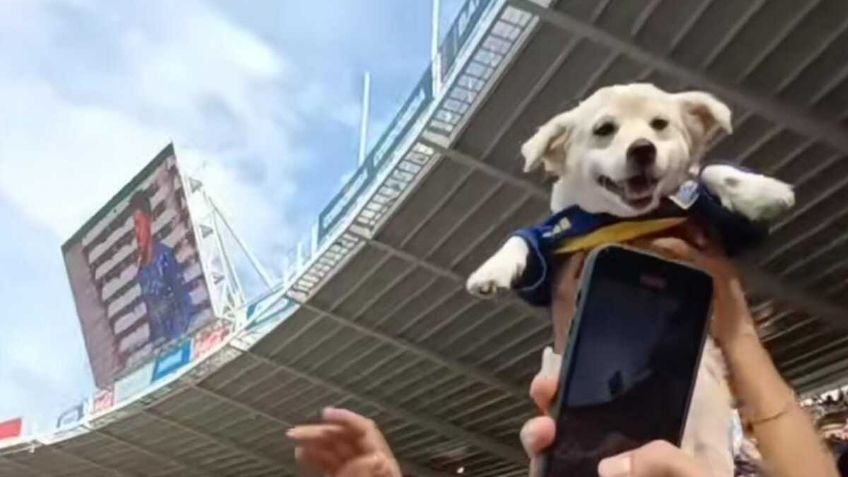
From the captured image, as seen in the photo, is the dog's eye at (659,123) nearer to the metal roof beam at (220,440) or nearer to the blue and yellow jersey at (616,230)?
the blue and yellow jersey at (616,230)

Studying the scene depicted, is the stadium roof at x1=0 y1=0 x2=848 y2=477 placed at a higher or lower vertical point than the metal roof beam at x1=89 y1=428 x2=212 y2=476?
lower

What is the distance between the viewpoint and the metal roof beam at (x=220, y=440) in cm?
1984

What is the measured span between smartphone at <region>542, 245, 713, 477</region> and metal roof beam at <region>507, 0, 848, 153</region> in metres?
7.50

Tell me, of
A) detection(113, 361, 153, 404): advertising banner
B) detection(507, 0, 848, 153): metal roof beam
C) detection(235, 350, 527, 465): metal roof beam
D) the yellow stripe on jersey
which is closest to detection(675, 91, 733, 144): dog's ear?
the yellow stripe on jersey

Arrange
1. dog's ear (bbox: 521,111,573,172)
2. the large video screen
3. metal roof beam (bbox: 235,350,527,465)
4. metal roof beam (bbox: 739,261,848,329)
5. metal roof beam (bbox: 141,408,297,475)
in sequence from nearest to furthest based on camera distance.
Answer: dog's ear (bbox: 521,111,573,172) → metal roof beam (bbox: 739,261,848,329) → metal roof beam (bbox: 235,350,527,465) → metal roof beam (bbox: 141,408,297,475) → the large video screen

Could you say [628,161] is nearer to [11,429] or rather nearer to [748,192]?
[748,192]

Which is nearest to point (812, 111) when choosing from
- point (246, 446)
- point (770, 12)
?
point (770, 12)

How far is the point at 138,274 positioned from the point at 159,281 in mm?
888

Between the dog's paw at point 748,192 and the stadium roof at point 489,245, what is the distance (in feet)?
2.06

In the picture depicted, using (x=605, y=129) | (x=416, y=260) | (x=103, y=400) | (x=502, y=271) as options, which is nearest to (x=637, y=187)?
(x=605, y=129)

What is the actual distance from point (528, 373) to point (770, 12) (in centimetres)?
737

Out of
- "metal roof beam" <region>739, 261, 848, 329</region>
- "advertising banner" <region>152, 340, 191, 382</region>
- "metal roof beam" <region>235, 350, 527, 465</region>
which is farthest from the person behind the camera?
"advertising banner" <region>152, 340, 191, 382</region>

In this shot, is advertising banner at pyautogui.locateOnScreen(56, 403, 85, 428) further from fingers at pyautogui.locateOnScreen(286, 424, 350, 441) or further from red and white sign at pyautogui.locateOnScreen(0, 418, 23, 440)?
fingers at pyautogui.locateOnScreen(286, 424, 350, 441)

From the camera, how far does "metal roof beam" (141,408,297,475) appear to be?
65.1 feet
